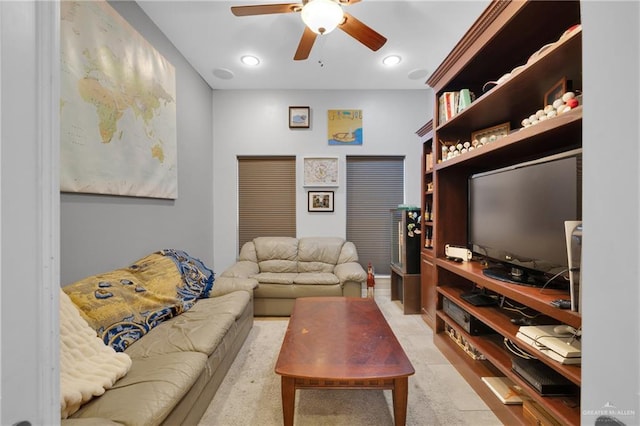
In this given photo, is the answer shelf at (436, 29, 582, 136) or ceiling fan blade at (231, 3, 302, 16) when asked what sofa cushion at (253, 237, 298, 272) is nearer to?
shelf at (436, 29, 582, 136)

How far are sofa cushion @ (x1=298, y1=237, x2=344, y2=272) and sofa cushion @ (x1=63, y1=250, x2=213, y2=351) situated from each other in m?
1.40

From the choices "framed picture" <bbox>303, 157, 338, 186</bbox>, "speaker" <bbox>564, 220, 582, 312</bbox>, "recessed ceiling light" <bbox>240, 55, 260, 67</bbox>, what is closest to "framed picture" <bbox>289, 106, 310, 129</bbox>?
"framed picture" <bbox>303, 157, 338, 186</bbox>

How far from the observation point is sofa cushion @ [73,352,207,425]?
3.39 ft

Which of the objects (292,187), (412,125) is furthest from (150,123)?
(412,125)

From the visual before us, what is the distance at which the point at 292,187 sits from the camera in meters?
3.96

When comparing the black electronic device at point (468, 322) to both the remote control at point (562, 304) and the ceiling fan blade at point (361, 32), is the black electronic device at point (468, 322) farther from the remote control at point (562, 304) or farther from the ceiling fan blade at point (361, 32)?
the ceiling fan blade at point (361, 32)

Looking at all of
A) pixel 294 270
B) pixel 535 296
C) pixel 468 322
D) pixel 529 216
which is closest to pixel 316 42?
pixel 529 216

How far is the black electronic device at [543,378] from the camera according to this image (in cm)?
124

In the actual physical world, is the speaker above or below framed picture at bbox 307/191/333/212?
below

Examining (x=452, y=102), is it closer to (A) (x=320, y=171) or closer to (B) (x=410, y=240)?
(B) (x=410, y=240)

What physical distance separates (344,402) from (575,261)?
1.51m
